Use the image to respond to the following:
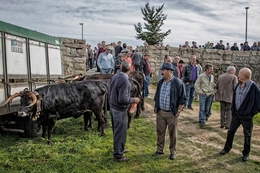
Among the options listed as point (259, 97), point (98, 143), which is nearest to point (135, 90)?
point (98, 143)

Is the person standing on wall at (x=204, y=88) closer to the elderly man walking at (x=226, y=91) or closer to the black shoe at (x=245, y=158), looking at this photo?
the elderly man walking at (x=226, y=91)

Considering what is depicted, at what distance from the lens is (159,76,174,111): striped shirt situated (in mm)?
5551

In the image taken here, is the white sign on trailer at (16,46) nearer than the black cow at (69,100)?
Yes

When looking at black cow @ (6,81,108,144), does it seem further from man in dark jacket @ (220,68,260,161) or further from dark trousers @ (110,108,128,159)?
man in dark jacket @ (220,68,260,161)

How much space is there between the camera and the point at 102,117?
730 cm

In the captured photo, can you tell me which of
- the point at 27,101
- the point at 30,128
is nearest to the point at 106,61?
the point at 30,128

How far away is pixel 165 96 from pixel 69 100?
2800 mm

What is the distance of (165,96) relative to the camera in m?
5.59

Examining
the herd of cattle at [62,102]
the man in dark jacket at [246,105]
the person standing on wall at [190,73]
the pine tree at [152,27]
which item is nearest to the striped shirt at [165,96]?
the man in dark jacket at [246,105]

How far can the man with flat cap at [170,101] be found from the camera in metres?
5.47

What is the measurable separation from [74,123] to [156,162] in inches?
157

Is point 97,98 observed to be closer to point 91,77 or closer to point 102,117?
point 102,117

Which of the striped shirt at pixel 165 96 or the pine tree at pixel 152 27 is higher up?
the pine tree at pixel 152 27

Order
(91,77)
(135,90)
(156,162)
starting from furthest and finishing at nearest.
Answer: (91,77)
(135,90)
(156,162)
